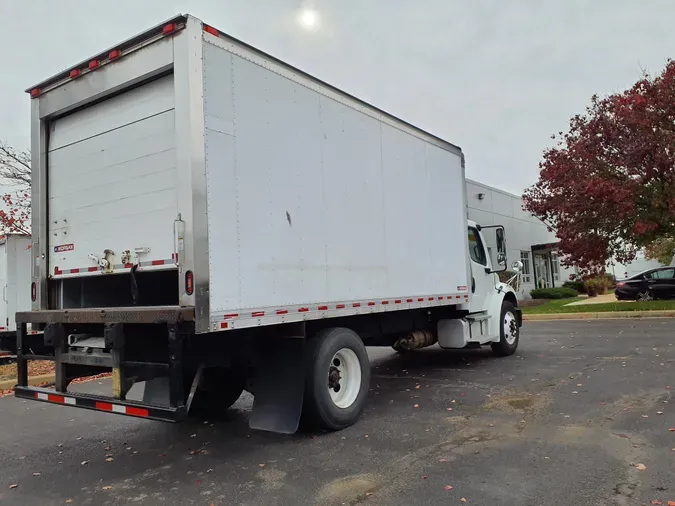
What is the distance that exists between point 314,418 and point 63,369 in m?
2.42

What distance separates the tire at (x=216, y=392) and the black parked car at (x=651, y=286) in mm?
19756

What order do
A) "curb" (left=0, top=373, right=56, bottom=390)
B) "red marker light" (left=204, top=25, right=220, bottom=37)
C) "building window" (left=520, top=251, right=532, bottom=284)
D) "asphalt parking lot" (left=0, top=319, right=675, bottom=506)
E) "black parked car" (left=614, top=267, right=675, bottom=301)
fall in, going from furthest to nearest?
"building window" (left=520, top=251, right=532, bottom=284) < "black parked car" (left=614, top=267, right=675, bottom=301) < "curb" (left=0, top=373, right=56, bottom=390) < "red marker light" (left=204, top=25, right=220, bottom=37) < "asphalt parking lot" (left=0, top=319, right=675, bottom=506)

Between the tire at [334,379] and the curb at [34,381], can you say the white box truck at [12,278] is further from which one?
the tire at [334,379]

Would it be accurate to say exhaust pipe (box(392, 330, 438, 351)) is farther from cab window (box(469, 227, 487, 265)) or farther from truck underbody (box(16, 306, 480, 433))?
truck underbody (box(16, 306, 480, 433))

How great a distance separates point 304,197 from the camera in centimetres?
538

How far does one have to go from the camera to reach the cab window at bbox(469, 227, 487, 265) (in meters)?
9.23

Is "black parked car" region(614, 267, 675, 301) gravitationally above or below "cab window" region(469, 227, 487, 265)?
below

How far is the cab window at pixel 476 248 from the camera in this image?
9.23 metres

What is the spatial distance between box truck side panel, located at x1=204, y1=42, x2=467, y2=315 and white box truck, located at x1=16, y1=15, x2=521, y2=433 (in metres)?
0.02

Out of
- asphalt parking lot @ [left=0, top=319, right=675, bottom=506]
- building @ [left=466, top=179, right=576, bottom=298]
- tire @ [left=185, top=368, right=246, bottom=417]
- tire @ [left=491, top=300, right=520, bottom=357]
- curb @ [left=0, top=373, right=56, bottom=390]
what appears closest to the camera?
asphalt parking lot @ [left=0, top=319, right=675, bottom=506]

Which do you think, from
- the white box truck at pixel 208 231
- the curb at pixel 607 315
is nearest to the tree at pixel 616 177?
the curb at pixel 607 315

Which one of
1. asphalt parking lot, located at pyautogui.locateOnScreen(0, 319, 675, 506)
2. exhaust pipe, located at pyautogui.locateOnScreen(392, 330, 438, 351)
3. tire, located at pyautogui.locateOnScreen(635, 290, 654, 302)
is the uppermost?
tire, located at pyautogui.locateOnScreen(635, 290, 654, 302)

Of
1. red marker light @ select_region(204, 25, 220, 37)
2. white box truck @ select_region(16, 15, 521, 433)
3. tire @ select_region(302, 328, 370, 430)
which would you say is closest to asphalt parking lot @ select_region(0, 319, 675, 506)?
tire @ select_region(302, 328, 370, 430)

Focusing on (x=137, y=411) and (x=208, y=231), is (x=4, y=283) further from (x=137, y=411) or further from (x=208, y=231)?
(x=208, y=231)
